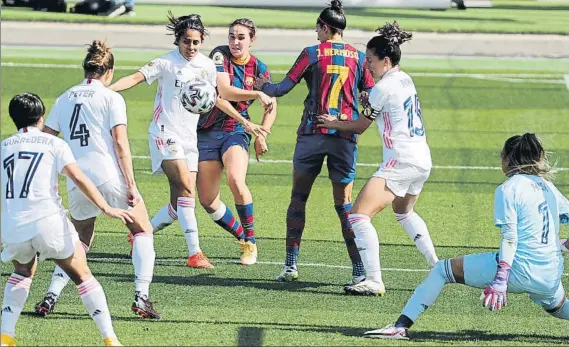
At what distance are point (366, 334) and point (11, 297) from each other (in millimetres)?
2323

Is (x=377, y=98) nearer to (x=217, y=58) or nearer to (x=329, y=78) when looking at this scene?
(x=329, y=78)

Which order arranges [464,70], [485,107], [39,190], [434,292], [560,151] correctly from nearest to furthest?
[39,190] → [434,292] → [560,151] → [485,107] → [464,70]

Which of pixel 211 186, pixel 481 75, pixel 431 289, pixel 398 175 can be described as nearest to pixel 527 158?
pixel 431 289

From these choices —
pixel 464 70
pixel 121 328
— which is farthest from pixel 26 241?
pixel 464 70

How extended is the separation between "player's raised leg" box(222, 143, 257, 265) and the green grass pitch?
0.16 meters

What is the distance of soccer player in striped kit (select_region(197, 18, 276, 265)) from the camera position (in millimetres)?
10453

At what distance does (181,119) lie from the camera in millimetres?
10188

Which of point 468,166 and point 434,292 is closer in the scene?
point 434,292

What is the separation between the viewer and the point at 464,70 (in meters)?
26.0

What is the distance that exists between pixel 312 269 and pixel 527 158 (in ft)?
10.7

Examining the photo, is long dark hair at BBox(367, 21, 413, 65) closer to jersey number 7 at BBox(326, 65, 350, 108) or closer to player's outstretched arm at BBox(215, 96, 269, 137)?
jersey number 7 at BBox(326, 65, 350, 108)

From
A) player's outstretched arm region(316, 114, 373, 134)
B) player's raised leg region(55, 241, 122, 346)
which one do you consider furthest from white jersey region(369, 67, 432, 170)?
player's raised leg region(55, 241, 122, 346)

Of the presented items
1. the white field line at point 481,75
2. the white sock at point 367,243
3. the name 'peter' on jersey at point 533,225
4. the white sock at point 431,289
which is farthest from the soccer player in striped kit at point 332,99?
the white field line at point 481,75

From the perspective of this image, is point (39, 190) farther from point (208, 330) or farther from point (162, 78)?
point (162, 78)
